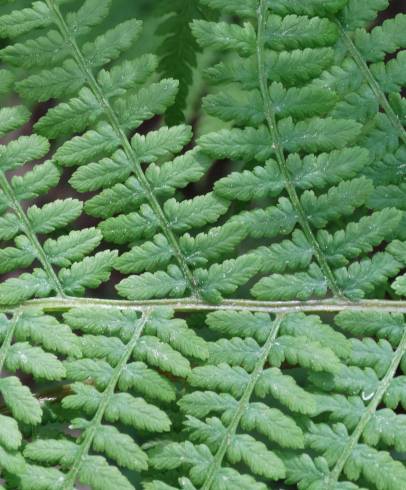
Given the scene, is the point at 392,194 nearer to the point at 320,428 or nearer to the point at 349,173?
the point at 349,173

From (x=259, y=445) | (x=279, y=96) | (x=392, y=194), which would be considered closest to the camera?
(x=259, y=445)

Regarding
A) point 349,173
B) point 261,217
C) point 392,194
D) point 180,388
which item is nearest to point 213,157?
point 261,217

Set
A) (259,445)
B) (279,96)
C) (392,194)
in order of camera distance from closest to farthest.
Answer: (259,445) < (279,96) < (392,194)

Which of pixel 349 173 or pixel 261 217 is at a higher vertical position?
pixel 349 173

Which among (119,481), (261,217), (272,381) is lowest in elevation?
(119,481)

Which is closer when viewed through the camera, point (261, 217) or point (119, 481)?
point (119, 481)

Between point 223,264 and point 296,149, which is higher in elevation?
point 296,149

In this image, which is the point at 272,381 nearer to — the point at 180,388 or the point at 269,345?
the point at 269,345
